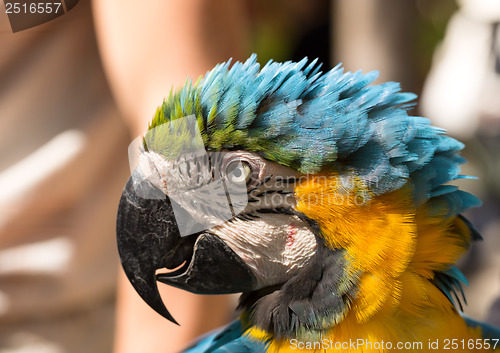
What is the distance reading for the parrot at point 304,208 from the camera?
62 cm

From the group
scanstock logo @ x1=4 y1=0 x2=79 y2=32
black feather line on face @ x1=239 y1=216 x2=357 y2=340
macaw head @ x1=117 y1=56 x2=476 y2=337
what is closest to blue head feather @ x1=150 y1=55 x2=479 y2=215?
macaw head @ x1=117 y1=56 x2=476 y2=337

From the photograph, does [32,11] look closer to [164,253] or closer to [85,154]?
[85,154]

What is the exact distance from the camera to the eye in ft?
2.10

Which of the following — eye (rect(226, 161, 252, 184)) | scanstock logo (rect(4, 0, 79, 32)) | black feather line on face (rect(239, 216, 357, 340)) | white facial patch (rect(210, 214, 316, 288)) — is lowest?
black feather line on face (rect(239, 216, 357, 340))

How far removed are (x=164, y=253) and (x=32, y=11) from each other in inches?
22.2

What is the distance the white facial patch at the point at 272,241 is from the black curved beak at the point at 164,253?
0.05ft

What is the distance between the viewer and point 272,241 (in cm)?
67

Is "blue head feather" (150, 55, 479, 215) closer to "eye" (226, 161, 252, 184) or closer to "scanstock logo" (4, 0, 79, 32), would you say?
"eye" (226, 161, 252, 184)

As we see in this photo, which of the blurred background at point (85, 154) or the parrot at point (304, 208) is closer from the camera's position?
the parrot at point (304, 208)

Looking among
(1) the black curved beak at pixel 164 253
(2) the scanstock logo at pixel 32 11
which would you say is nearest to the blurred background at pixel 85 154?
(2) the scanstock logo at pixel 32 11

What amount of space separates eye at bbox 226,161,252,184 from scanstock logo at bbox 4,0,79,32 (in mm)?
530

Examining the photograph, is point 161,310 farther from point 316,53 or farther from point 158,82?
point 316,53

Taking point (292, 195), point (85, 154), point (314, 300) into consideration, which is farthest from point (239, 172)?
point (85, 154)

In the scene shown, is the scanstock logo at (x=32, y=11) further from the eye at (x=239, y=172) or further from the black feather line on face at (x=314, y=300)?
the black feather line on face at (x=314, y=300)
